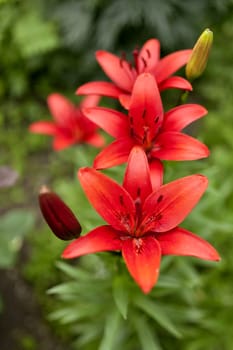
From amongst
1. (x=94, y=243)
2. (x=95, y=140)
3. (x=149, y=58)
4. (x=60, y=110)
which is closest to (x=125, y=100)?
(x=149, y=58)

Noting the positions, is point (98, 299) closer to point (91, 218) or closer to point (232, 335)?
point (91, 218)

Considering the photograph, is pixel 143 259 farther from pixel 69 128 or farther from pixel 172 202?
pixel 69 128

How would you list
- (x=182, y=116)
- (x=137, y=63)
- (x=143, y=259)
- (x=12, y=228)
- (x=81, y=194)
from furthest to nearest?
(x=81, y=194), (x=12, y=228), (x=137, y=63), (x=182, y=116), (x=143, y=259)

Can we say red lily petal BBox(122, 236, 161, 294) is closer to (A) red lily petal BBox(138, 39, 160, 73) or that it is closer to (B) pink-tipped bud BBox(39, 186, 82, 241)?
(B) pink-tipped bud BBox(39, 186, 82, 241)

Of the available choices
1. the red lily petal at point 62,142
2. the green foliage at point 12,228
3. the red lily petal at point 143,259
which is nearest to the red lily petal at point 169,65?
the red lily petal at point 143,259

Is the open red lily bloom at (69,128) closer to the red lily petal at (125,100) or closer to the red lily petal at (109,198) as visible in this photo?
the red lily petal at (125,100)

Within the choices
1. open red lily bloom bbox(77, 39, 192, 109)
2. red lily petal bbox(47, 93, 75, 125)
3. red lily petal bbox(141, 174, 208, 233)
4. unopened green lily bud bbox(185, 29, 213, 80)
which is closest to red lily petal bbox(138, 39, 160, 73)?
open red lily bloom bbox(77, 39, 192, 109)

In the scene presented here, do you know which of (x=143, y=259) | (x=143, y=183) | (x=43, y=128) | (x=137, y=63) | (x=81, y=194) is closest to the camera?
(x=143, y=259)
